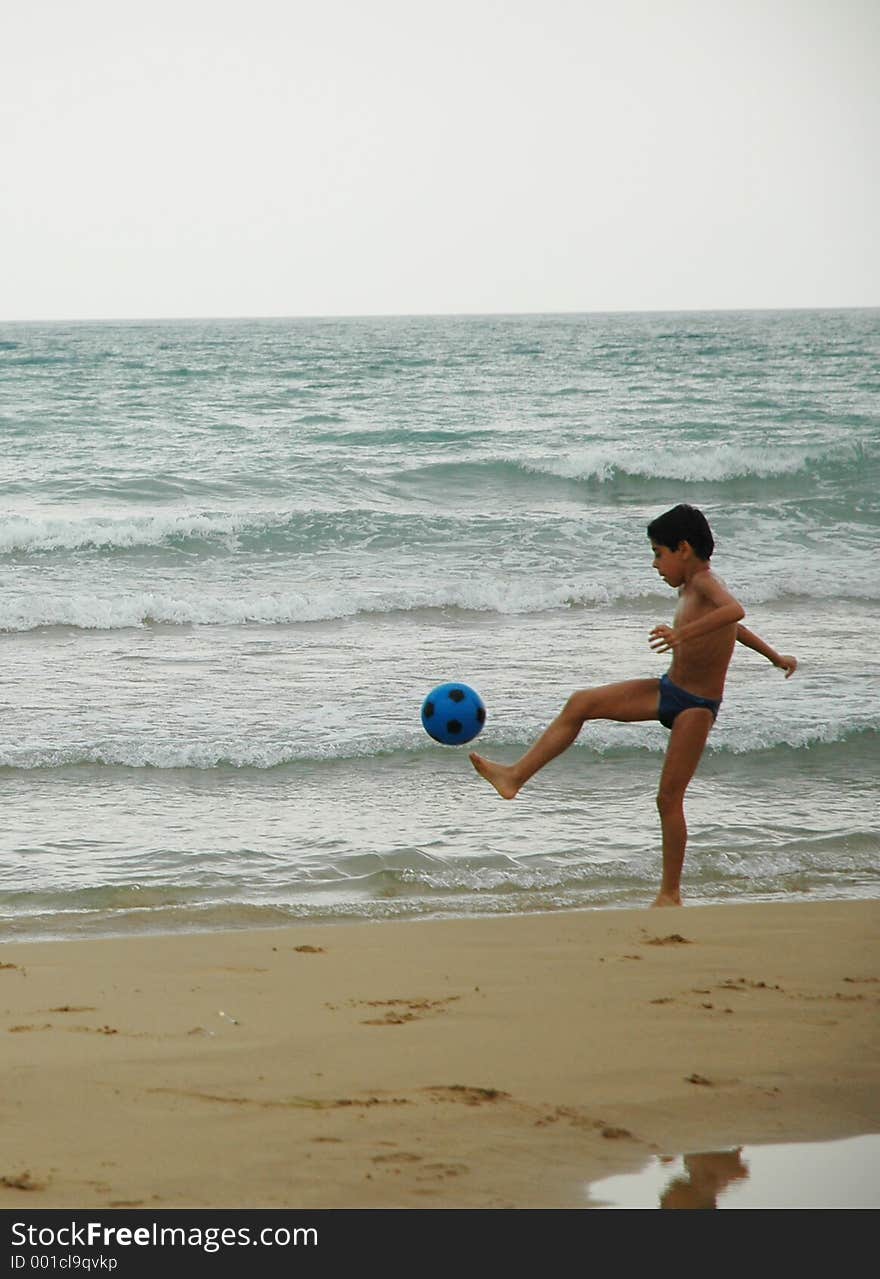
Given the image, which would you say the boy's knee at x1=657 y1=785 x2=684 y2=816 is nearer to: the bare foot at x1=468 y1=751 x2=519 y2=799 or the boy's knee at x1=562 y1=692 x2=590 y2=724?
the boy's knee at x1=562 y1=692 x2=590 y2=724

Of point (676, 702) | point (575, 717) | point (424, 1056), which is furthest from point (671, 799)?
point (424, 1056)

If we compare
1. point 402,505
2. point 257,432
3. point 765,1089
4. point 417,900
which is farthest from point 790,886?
point 257,432

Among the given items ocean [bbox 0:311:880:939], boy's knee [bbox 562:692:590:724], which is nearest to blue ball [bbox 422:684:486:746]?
boy's knee [bbox 562:692:590:724]

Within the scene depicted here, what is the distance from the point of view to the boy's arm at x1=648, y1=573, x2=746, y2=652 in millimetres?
5352

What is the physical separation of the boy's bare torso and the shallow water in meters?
2.52

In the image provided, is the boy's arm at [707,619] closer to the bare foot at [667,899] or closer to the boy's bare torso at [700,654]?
the boy's bare torso at [700,654]

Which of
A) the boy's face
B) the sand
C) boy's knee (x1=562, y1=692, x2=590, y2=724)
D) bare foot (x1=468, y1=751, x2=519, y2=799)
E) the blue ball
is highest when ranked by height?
the boy's face

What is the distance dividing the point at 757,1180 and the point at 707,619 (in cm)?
267

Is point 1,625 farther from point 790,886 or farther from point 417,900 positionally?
point 790,886

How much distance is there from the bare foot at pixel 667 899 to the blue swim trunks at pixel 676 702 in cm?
70

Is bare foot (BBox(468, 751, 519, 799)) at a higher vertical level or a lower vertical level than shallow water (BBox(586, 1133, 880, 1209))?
higher

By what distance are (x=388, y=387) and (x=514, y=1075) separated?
3154 cm

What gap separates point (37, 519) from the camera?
17625 mm

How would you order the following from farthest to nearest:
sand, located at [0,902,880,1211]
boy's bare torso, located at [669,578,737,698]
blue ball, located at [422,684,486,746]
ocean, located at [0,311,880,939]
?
1. ocean, located at [0,311,880,939]
2. blue ball, located at [422,684,486,746]
3. boy's bare torso, located at [669,578,737,698]
4. sand, located at [0,902,880,1211]
